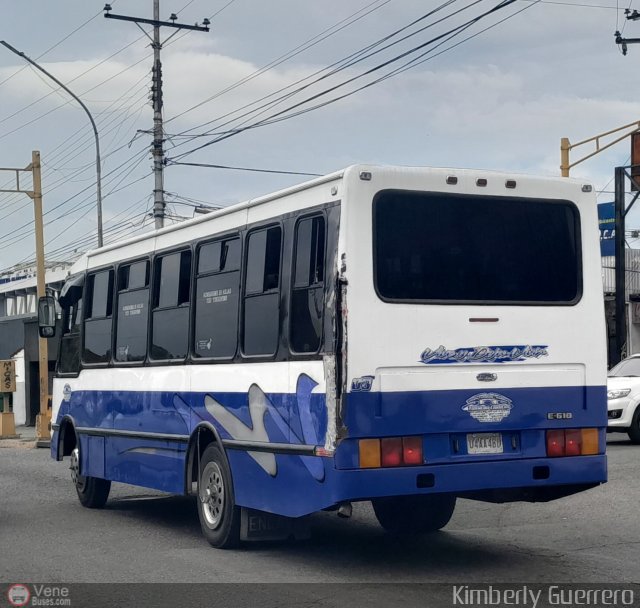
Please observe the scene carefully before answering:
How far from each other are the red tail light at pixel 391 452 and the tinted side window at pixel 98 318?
557 centimetres

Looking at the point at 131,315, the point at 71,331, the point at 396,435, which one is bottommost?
the point at 396,435

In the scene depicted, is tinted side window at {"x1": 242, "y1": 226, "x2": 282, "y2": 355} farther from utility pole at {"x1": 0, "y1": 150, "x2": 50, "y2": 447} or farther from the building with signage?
the building with signage

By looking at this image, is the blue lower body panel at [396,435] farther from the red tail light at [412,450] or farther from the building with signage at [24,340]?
the building with signage at [24,340]

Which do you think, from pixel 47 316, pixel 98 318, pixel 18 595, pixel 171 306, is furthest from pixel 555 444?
pixel 47 316

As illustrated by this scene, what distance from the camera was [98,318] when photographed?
1405 centimetres

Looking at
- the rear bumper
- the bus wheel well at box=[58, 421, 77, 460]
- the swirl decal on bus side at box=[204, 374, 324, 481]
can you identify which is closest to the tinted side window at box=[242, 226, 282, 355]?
the swirl decal on bus side at box=[204, 374, 324, 481]

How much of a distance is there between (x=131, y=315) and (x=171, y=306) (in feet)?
3.92

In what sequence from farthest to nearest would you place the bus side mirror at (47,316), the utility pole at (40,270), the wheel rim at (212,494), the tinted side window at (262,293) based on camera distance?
the utility pole at (40,270), the bus side mirror at (47,316), the wheel rim at (212,494), the tinted side window at (262,293)

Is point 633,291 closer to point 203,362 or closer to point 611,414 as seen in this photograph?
point 611,414

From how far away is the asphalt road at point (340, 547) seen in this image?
9.05 m

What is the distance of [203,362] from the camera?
11125 millimetres

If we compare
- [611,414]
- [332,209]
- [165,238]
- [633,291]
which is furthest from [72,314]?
[633,291]

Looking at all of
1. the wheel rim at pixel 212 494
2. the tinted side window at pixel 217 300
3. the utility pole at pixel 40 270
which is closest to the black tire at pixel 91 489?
the wheel rim at pixel 212 494

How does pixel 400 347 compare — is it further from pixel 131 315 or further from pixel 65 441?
pixel 65 441
